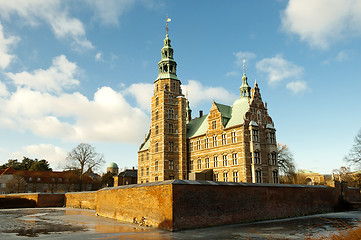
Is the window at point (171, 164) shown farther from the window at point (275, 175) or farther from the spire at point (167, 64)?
the window at point (275, 175)

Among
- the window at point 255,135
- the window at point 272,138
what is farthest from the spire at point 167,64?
the window at point 272,138

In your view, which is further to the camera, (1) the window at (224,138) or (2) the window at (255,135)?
(1) the window at (224,138)

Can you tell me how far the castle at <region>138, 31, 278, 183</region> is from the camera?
3747 centimetres

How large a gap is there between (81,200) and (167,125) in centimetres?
1742

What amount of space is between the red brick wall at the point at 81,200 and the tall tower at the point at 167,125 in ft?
36.3

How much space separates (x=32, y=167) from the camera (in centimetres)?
8312

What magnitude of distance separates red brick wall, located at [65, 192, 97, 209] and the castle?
11.1 m

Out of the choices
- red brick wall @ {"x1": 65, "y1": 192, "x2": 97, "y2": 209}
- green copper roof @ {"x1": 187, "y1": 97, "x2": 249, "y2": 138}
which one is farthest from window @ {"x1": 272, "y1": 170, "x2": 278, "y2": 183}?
red brick wall @ {"x1": 65, "y1": 192, "x2": 97, "y2": 209}

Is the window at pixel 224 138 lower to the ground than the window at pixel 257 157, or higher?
higher

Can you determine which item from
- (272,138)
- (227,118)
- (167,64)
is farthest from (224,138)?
(167,64)

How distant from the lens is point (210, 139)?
42594mm

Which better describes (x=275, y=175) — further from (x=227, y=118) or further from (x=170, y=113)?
(x=170, y=113)

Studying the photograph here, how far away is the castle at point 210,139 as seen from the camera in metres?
37.5

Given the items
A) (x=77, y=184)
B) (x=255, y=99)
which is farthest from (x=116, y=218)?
(x=77, y=184)
